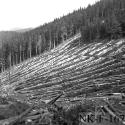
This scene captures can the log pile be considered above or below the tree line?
below

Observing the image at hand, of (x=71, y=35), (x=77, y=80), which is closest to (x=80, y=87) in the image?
(x=77, y=80)

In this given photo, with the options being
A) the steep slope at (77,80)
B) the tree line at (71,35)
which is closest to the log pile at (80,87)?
the steep slope at (77,80)

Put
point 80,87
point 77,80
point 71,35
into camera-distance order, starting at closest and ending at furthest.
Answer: point 80,87 < point 77,80 < point 71,35

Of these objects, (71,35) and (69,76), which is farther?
(71,35)

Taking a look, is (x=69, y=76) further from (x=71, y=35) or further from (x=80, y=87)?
(x=71, y=35)

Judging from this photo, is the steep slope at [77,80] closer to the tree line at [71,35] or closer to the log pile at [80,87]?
the log pile at [80,87]

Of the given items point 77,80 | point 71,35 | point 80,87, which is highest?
point 71,35

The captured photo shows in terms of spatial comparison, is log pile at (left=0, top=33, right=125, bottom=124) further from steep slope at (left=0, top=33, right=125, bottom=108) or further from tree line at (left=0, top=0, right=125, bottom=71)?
tree line at (left=0, top=0, right=125, bottom=71)

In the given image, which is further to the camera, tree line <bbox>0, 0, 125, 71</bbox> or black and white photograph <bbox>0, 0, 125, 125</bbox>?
tree line <bbox>0, 0, 125, 71</bbox>

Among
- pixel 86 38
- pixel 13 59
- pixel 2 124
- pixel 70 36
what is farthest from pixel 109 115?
pixel 70 36

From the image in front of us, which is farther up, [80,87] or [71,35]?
[71,35]

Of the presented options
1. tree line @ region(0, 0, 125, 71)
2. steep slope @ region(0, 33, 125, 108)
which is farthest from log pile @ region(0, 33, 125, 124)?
tree line @ region(0, 0, 125, 71)

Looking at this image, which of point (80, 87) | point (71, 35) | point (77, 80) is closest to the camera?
point (80, 87)

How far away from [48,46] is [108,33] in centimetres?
4115
